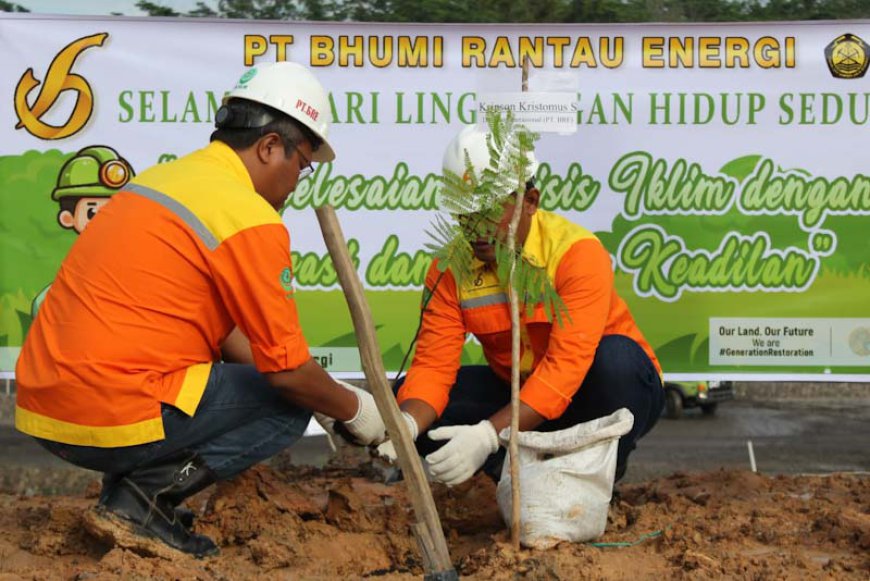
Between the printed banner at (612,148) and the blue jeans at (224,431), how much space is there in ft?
6.51

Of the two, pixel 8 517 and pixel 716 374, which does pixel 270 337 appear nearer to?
pixel 8 517

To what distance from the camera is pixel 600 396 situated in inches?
167

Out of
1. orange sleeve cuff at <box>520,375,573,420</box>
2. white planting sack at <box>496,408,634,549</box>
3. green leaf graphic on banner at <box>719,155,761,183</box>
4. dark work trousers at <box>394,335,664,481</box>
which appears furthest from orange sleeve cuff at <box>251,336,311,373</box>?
green leaf graphic on banner at <box>719,155,761,183</box>

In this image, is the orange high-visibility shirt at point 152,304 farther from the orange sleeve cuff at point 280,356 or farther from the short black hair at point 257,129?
the short black hair at point 257,129

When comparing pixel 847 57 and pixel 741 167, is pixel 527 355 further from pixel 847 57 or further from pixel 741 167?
pixel 847 57

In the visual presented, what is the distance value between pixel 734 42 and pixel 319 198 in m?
2.20

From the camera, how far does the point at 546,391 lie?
157 inches

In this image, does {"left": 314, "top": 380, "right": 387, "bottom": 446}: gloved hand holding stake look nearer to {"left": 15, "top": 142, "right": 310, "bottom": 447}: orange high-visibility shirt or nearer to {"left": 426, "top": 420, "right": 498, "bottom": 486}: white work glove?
{"left": 426, "top": 420, "right": 498, "bottom": 486}: white work glove

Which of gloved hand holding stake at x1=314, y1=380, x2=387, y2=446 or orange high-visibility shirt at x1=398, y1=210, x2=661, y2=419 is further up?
orange high-visibility shirt at x1=398, y1=210, x2=661, y2=419

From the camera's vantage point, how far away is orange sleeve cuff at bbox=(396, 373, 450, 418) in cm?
434

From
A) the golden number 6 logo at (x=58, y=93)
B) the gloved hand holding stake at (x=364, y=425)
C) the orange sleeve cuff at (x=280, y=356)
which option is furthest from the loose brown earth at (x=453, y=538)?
the golden number 6 logo at (x=58, y=93)

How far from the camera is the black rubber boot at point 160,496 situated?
144 inches

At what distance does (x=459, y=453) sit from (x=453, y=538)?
441mm

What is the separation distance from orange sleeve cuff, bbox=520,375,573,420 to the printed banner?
6.00 ft
